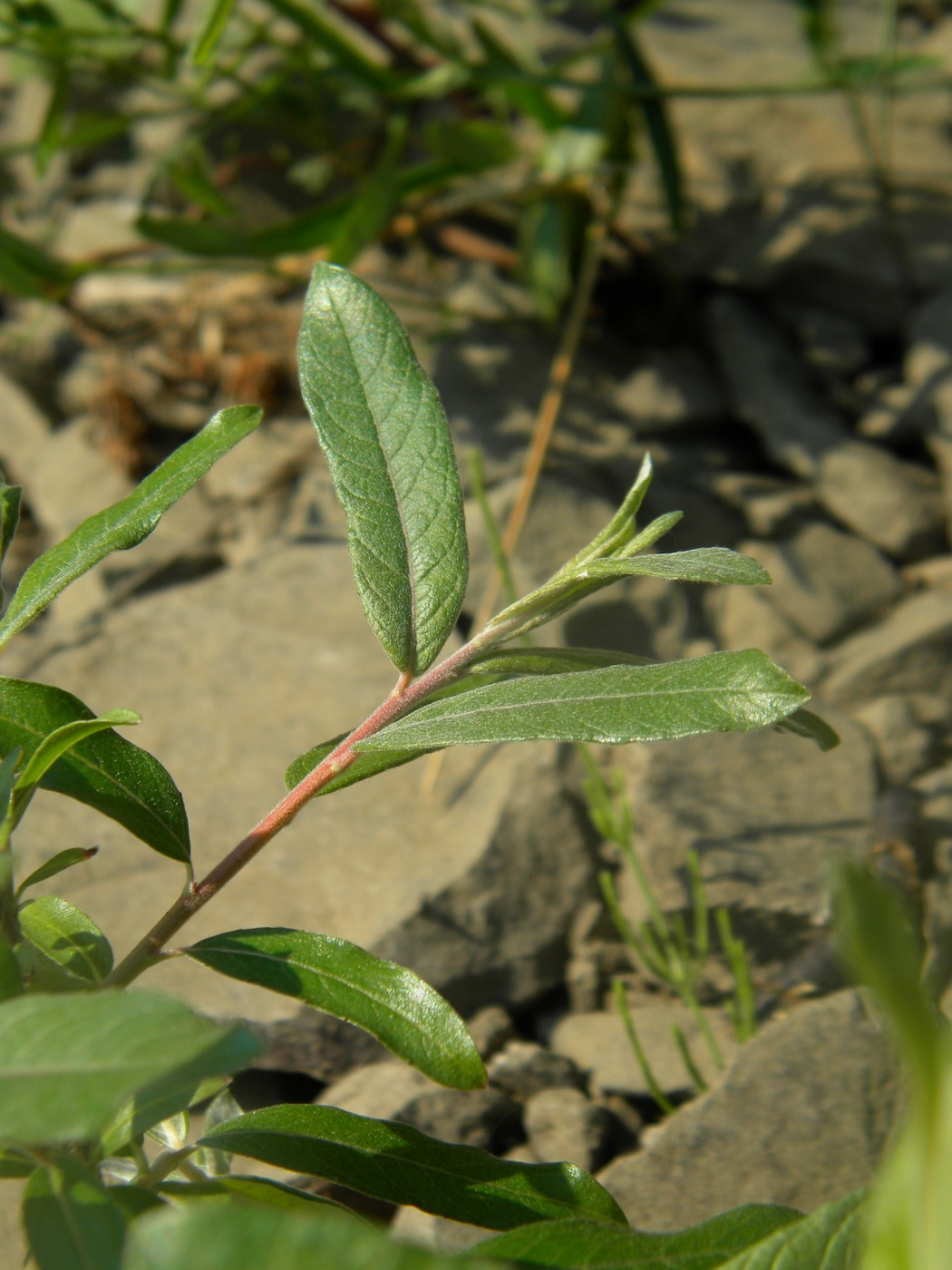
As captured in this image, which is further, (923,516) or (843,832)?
(923,516)

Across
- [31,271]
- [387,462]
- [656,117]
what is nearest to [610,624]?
[656,117]

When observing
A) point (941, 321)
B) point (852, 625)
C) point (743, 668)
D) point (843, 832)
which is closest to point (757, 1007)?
point (843, 832)

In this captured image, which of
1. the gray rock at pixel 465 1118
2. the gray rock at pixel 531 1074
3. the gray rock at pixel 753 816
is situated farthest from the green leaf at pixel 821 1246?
the gray rock at pixel 753 816

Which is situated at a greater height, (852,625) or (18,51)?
(18,51)

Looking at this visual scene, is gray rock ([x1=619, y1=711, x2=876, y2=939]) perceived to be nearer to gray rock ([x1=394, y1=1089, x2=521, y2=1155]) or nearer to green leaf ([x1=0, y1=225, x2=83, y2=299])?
gray rock ([x1=394, y1=1089, x2=521, y2=1155])

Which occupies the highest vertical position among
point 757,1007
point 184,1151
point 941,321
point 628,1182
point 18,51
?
point 18,51

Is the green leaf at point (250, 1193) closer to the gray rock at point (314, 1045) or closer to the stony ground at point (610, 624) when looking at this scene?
the stony ground at point (610, 624)

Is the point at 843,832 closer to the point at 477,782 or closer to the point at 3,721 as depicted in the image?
the point at 477,782

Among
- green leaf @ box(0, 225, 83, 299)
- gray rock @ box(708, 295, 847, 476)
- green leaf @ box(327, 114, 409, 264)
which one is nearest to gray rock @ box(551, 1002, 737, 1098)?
gray rock @ box(708, 295, 847, 476)
